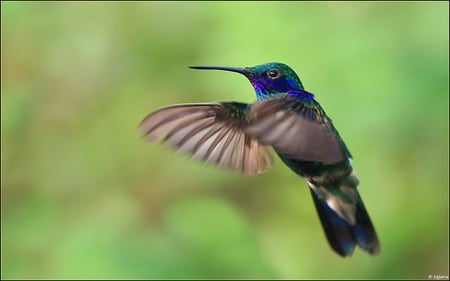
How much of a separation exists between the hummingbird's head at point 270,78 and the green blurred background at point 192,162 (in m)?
1.18

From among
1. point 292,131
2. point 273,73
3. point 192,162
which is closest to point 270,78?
point 273,73

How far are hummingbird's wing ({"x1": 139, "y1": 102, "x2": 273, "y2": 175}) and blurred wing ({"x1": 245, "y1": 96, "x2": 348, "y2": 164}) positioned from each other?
151mm

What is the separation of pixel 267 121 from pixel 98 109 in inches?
78.2

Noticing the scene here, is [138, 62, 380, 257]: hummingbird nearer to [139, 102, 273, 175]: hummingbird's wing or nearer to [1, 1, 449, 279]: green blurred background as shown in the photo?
[139, 102, 273, 175]: hummingbird's wing

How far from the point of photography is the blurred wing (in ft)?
3.64

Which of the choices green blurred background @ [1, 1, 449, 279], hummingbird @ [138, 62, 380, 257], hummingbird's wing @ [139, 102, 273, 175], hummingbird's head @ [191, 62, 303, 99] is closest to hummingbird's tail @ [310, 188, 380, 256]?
hummingbird @ [138, 62, 380, 257]

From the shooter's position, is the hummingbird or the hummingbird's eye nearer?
the hummingbird

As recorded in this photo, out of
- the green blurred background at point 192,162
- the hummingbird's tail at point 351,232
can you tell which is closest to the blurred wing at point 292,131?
the hummingbird's tail at point 351,232

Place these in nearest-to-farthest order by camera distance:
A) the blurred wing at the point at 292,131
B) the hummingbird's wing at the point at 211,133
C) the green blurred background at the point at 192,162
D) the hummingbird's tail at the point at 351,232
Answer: the blurred wing at the point at 292,131 → the hummingbird's wing at the point at 211,133 → the hummingbird's tail at the point at 351,232 → the green blurred background at the point at 192,162

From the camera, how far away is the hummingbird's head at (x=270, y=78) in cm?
133

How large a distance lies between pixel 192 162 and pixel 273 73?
1.14 metres

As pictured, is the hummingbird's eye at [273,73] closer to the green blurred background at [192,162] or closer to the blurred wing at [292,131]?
the blurred wing at [292,131]

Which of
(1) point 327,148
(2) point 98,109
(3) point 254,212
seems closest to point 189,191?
(3) point 254,212

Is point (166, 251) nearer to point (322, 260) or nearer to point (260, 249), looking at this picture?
point (260, 249)
